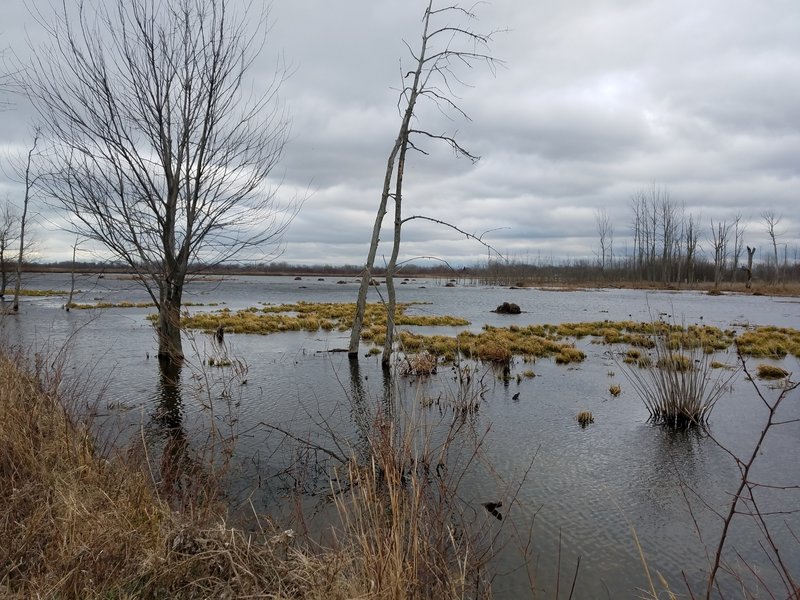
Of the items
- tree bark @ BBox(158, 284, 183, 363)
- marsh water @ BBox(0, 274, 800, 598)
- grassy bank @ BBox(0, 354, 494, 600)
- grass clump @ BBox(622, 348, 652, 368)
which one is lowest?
marsh water @ BBox(0, 274, 800, 598)

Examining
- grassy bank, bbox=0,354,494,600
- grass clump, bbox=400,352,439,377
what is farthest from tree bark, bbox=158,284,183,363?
grassy bank, bbox=0,354,494,600

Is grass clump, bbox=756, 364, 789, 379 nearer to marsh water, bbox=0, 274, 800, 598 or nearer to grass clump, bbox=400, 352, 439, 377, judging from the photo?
marsh water, bbox=0, 274, 800, 598

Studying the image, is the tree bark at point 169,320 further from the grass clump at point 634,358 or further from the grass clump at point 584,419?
the grass clump at point 634,358

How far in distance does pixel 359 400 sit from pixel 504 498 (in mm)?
4390

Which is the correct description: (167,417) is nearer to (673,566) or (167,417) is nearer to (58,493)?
(58,493)

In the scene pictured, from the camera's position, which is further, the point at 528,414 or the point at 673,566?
the point at 528,414

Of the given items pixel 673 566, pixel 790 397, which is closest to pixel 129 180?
pixel 673 566

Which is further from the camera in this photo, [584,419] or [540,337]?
[540,337]

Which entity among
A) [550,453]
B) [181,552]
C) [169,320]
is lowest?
[550,453]

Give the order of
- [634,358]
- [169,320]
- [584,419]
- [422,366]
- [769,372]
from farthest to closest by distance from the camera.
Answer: [634,358] < [769,372] < [422,366] < [169,320] < [584,419]

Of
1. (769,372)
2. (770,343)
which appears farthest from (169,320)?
(770,343)

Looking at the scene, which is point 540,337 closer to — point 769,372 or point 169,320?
point 769,372

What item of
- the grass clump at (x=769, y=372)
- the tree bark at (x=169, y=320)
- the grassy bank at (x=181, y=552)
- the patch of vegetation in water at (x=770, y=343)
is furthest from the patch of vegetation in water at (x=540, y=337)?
the grassy bank at (x=181, y=552)

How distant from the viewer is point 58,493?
3758 millimetres
